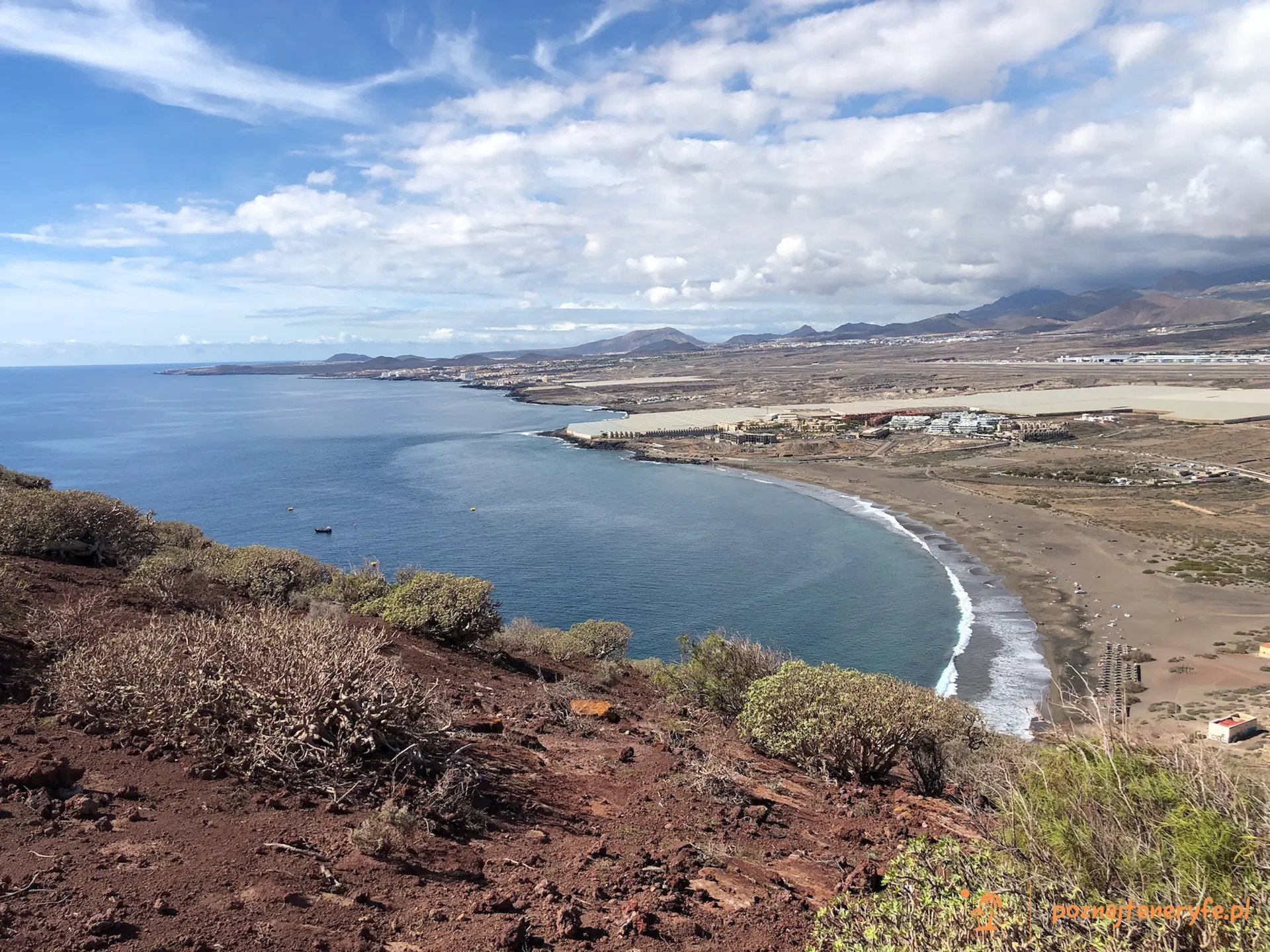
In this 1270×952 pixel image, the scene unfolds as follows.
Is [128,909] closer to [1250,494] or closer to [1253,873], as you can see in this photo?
[1253,873]

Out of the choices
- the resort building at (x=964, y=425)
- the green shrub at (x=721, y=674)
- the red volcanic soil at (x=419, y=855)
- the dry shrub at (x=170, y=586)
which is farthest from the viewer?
the resort building at (x=964, y=425)

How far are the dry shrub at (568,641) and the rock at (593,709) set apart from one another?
505 centimetres

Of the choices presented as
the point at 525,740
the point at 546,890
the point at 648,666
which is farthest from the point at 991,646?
the point at 546,890

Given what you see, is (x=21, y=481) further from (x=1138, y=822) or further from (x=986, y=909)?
(x=1138, y=822)

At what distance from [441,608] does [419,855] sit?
9.73m

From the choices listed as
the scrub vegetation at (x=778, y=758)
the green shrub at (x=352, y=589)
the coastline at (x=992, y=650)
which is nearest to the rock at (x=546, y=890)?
the scrub vegetation at (x=778, y=758)

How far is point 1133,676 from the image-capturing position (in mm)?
29516

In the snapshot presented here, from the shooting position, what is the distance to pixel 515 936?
578 centimetres

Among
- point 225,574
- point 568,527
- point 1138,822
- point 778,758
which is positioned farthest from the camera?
point 568,527

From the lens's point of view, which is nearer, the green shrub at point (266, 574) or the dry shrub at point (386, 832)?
the dry shrub at point (386, 832)

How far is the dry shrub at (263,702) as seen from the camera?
7.41m

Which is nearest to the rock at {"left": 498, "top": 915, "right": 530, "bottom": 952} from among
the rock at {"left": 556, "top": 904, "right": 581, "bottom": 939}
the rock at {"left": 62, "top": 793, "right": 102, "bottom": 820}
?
the rock at {"left": 556, "top": 904, "right": 581, "bottom": 939}

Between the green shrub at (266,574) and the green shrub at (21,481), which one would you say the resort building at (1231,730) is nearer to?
the green shrub at (266,574)

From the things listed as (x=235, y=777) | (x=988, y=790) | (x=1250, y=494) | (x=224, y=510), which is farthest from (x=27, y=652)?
(x=1250, y=494)
